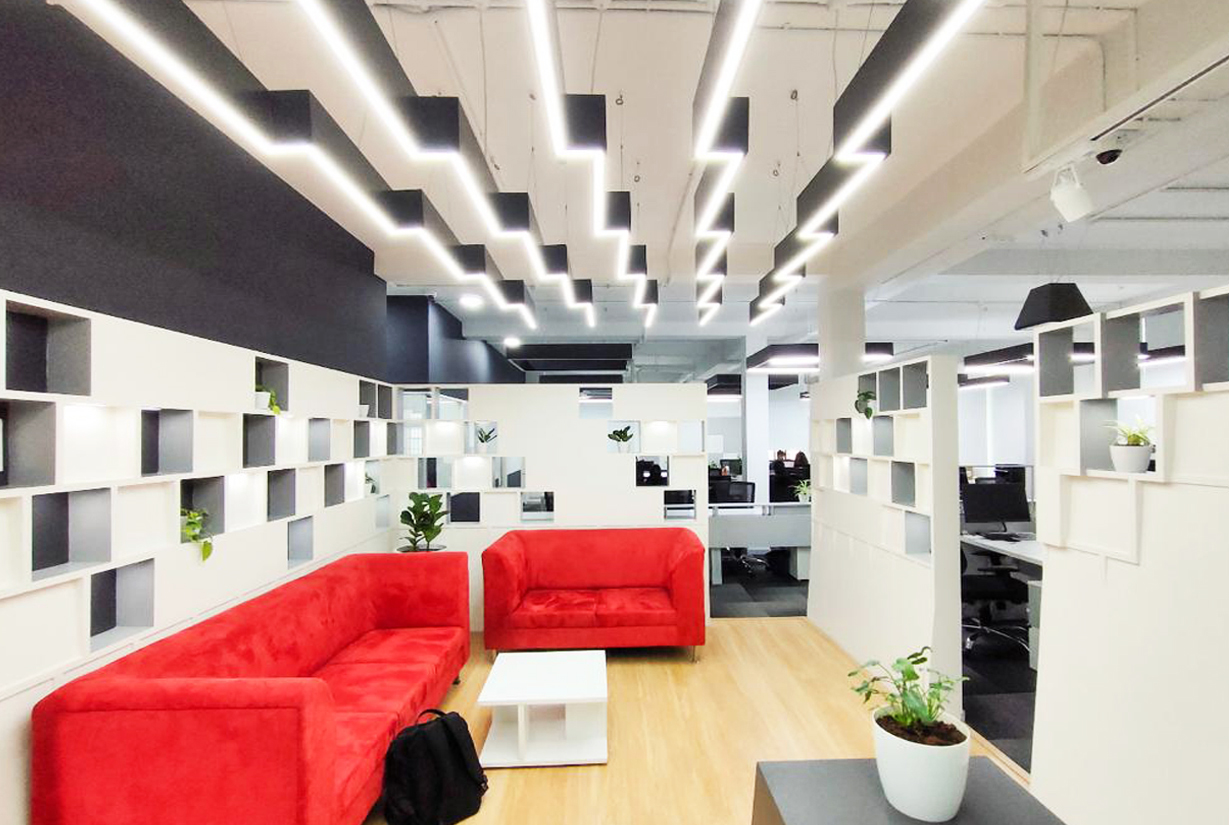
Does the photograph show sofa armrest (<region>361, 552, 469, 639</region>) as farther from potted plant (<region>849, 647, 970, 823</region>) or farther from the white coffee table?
potted plant (<region>849, 647, 970, 823</region>)

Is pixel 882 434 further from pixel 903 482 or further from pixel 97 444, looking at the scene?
pixel 97 444

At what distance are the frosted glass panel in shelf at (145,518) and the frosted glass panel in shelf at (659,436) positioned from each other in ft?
A: 12.8

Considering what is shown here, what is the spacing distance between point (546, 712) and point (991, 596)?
3896mm

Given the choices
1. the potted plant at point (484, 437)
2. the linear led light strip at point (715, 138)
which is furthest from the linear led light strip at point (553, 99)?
the potted plant at point (484, 437)

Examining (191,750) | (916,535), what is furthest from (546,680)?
(916,535)

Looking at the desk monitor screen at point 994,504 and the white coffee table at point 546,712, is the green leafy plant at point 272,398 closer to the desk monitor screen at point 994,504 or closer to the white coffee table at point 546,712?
the white coffee table at point 546,712

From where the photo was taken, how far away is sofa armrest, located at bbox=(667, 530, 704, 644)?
192 inches

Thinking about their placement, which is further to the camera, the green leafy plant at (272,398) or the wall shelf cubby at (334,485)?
the wall shelf cubby at (334,485)

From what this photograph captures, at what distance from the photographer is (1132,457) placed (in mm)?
2617

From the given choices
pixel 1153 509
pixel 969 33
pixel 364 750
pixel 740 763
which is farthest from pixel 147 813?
pixel 969 33

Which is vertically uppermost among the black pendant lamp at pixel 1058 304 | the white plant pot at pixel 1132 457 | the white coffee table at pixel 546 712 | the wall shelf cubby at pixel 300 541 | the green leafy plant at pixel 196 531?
the black pendant lamp at pixel 1058 304

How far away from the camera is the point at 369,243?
551 centimetres

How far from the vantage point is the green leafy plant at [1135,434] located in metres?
2.65

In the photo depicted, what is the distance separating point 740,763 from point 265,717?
8.15ft
